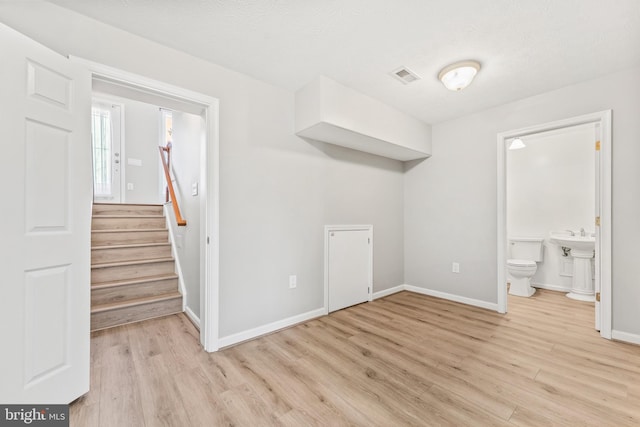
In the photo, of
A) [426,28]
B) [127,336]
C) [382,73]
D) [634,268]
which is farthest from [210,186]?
[634,268]

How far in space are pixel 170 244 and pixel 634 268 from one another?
498 cm

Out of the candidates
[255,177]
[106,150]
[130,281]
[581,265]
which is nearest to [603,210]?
[581,265]

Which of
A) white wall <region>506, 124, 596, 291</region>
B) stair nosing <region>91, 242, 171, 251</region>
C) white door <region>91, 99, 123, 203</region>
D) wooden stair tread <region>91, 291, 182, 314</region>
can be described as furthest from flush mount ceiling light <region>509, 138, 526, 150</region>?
white door <region>91, 99, 123, 203</region>

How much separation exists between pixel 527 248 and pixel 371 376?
148 inches

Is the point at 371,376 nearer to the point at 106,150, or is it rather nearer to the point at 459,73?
the point at 459,73

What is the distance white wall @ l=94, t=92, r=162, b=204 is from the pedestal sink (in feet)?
22.8

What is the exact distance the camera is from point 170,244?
3570 millimetres

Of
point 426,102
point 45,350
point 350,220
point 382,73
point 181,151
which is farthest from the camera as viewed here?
point 181,151

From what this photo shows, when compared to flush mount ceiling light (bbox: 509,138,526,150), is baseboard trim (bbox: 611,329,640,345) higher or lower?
lower

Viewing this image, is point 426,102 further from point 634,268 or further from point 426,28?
point 634,268

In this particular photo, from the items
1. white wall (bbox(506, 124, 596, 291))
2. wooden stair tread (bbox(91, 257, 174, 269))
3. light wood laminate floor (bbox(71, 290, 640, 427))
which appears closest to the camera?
light wood laminate floor (bbox(71, 290, 640, 427))

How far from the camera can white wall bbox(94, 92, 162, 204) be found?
16.3 ft

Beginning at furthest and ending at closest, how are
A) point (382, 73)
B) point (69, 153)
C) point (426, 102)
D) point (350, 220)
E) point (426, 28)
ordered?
point (350, 220) < point (426, 102) < point (382, 73) < point (426, 28) < point (69, 153)

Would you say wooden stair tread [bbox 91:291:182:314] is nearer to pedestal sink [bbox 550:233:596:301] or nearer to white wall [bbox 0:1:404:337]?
white wall [bbox 0:1:404:337]
